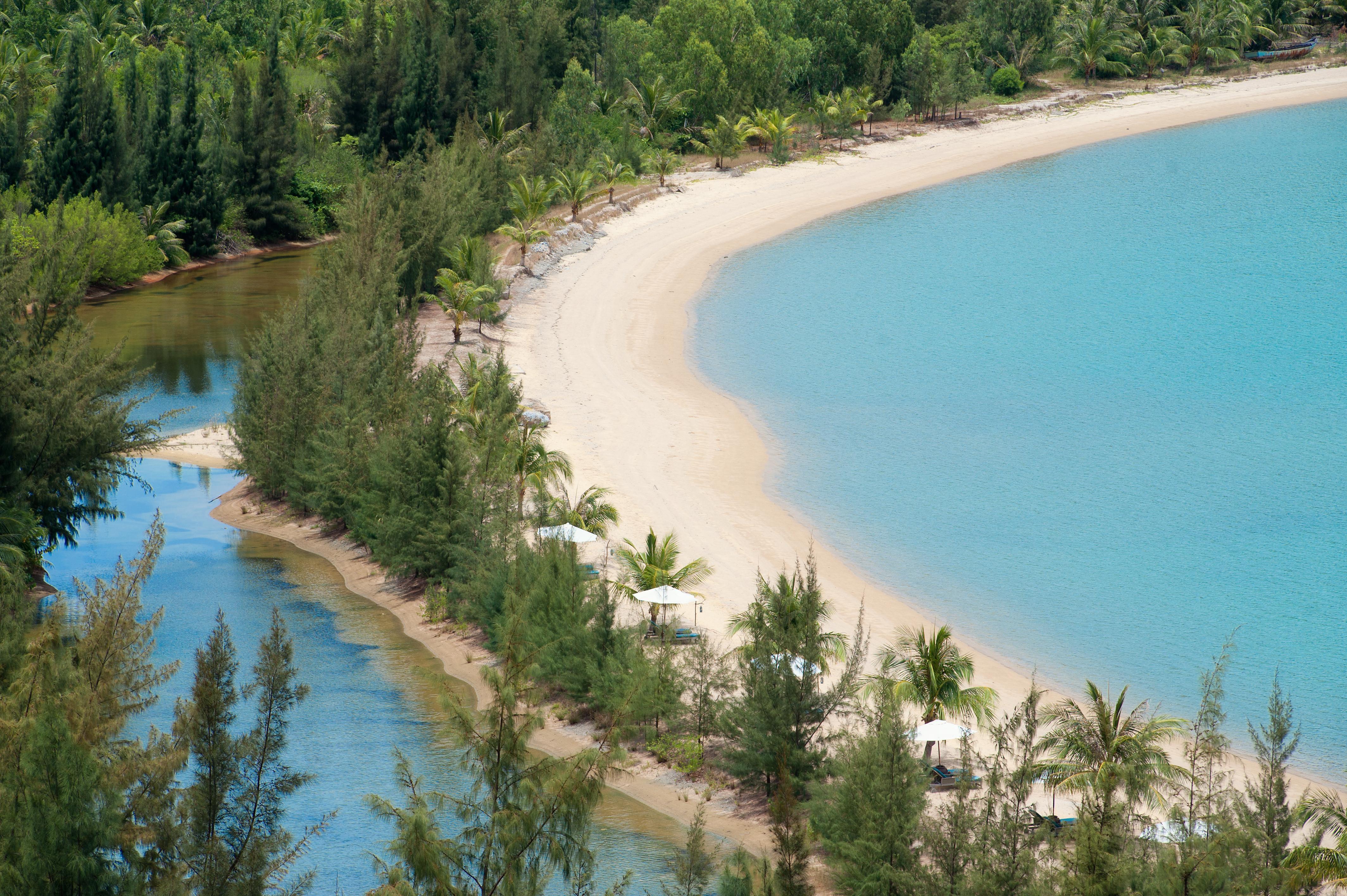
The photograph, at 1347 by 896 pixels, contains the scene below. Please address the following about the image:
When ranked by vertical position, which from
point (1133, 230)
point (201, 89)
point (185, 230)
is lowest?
point (1133, 230)

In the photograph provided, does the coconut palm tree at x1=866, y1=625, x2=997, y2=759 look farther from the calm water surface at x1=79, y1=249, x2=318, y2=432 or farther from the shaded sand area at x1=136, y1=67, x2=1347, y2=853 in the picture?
the calm water surface at x1=79, y1=249, x2=318, y2=432

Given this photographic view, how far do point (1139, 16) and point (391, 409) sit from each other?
241 feet

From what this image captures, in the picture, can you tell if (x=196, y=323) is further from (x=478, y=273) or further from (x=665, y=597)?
(x=665, y=597)

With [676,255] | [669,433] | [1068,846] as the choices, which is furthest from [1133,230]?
[1068,846]

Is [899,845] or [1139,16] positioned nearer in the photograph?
[899,845]

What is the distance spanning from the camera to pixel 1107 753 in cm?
1945

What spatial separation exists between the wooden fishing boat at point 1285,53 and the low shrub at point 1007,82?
19.6 meters

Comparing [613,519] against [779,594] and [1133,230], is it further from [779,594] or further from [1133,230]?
[1133,230]

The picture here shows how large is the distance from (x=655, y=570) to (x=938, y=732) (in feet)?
24.4

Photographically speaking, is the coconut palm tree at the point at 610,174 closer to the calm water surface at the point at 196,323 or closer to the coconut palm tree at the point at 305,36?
the calm water surface at the point at 196,323

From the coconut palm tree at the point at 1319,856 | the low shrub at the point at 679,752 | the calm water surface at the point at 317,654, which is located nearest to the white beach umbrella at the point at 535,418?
the calm water surface at the point at 317,654

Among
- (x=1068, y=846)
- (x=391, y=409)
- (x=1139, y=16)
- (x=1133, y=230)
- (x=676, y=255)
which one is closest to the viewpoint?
(x=1068, y=846)

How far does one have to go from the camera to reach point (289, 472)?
1353 inches

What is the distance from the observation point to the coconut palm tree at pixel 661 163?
6731 cm
